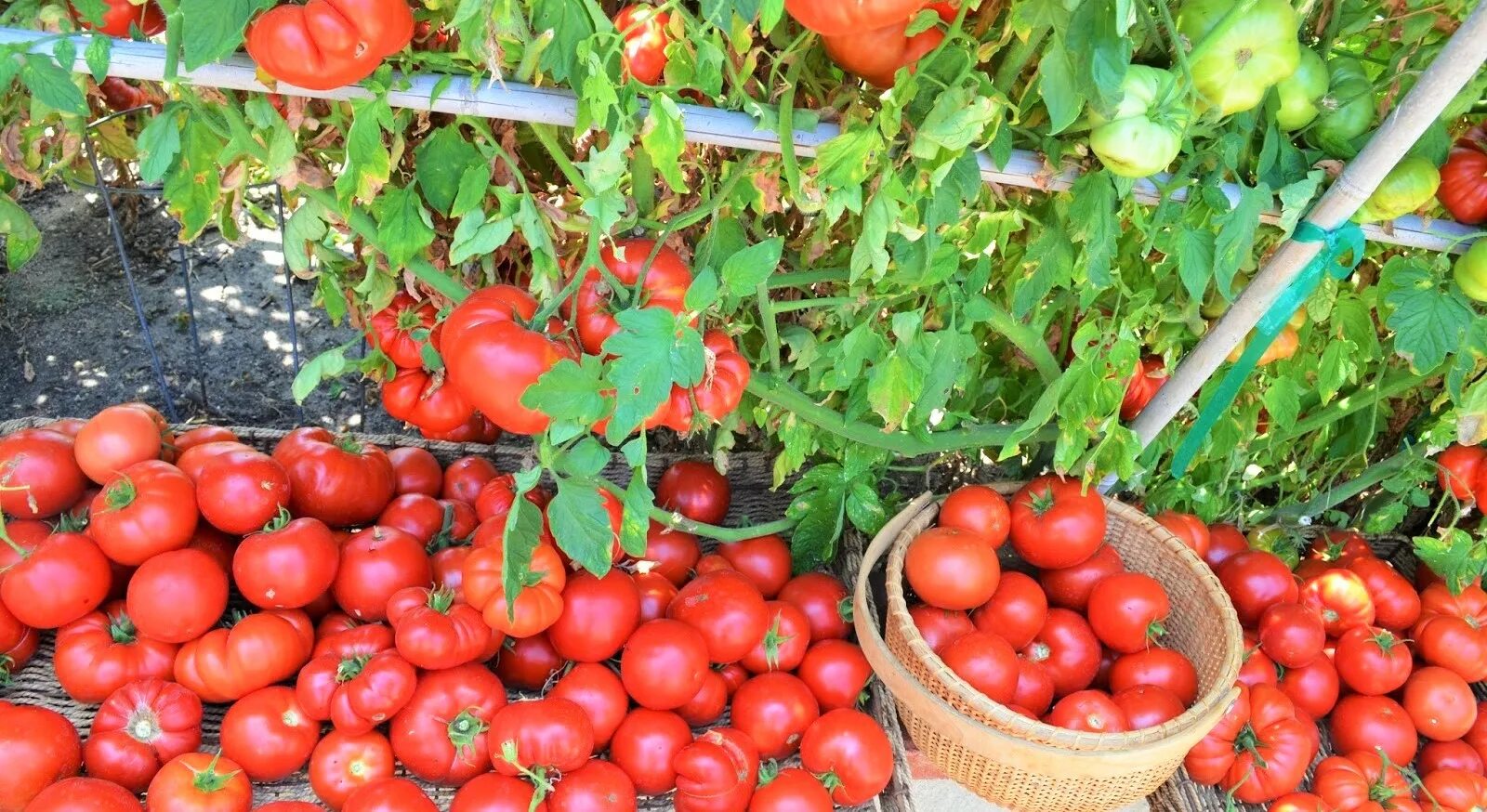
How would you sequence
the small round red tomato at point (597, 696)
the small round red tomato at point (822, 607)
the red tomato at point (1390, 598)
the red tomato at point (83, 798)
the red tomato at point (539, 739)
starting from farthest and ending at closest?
the red tomato at point (1390, 598) → the small round red tomato at point (822, 607) → the small round red tomato at point (597, 696) → the red tomato at point (539, 739) → the red tomato at point (83, 798)

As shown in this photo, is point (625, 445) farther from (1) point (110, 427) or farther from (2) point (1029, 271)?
(1) point (110, 427)

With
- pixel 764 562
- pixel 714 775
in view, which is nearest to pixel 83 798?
pixel 714 775

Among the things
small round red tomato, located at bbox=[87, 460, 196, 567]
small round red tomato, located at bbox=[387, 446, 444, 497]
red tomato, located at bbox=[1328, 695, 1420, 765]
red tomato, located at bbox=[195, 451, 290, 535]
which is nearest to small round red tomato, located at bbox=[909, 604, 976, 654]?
red tomato, located at bbox=[1328, 695, 1420, 765]

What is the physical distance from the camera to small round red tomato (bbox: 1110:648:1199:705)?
61.1 inches

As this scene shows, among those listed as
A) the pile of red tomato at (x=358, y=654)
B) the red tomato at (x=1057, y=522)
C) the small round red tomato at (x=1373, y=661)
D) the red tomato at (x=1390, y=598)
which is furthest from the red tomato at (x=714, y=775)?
the red tomato at (x=1390, y=598)

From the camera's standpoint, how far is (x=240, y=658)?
54.1 inches

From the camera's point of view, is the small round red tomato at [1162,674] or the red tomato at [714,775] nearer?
the red tomato at [714,775]

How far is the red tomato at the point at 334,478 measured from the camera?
1.60m

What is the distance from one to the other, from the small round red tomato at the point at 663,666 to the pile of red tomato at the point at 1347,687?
2.58 feet

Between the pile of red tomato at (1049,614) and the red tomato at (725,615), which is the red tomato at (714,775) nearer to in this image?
the red tomato at (725,615)

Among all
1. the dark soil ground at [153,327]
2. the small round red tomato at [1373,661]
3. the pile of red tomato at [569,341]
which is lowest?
the dark soil ground at [153,327]

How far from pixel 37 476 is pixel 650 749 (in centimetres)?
96

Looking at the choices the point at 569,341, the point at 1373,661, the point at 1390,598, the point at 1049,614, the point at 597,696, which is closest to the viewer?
the point at 569,341

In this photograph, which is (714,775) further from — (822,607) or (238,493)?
(238,493)
